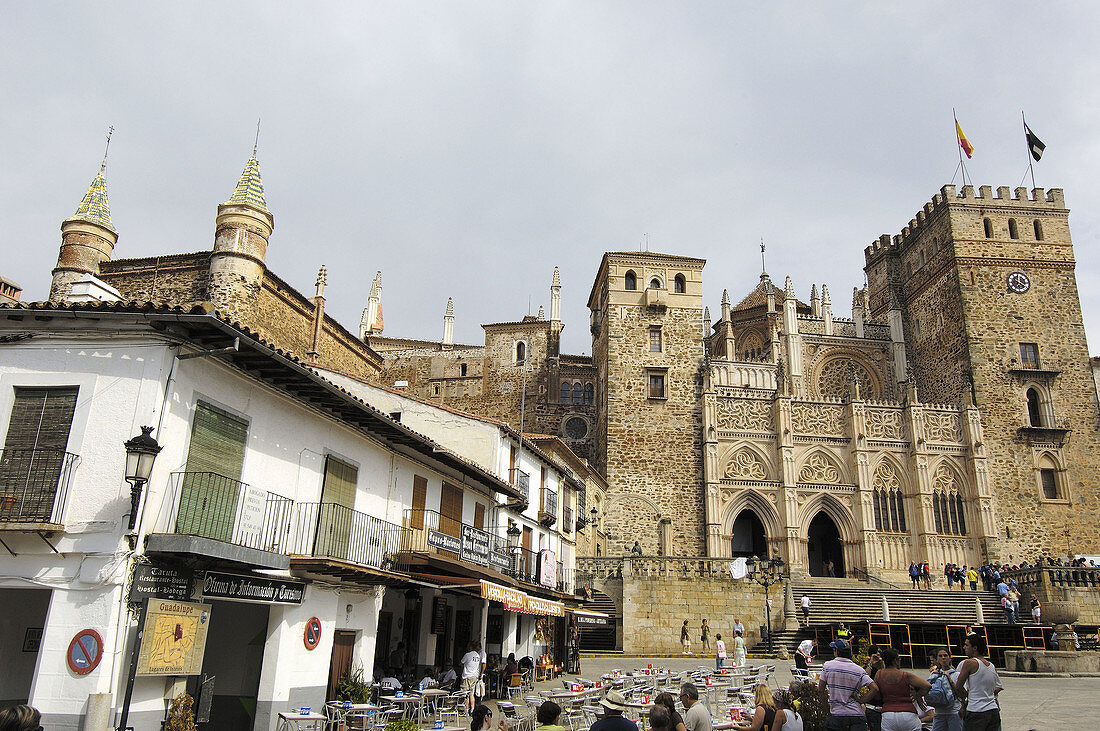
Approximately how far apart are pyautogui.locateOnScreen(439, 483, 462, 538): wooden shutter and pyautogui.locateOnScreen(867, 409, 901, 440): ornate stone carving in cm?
2787

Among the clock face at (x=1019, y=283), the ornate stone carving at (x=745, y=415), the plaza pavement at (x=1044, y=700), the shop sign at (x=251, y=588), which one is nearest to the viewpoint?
the shop sign at (x=251, y=588)

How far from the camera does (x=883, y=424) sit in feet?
136

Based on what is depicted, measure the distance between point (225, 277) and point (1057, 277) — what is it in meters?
42.0

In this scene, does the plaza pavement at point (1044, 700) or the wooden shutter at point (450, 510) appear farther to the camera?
the wooden shutter at point (450, 510)

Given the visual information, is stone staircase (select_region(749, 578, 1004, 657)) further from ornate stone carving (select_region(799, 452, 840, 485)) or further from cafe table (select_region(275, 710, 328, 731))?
cafe table (select_region(275, 710, 328, 731))

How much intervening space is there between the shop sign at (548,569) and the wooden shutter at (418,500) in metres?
6.23

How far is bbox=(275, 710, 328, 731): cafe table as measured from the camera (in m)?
10.9

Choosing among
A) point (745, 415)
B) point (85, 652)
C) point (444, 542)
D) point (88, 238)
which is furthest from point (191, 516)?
point (745, 415)

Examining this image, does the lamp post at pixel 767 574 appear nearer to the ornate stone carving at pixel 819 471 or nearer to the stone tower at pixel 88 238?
the ornate stone carving at pixel 819 471

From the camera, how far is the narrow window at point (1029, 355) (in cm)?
4253

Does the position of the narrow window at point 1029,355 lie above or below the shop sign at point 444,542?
above

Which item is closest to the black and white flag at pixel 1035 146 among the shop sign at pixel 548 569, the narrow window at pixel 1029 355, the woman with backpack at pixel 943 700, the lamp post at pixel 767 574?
the narrow window at pixel 1029 355

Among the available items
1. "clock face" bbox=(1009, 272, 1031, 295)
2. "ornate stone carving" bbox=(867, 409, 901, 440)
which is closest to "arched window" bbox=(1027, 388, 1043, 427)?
"clock face" bbox=(1009, 272, 1031, 295)

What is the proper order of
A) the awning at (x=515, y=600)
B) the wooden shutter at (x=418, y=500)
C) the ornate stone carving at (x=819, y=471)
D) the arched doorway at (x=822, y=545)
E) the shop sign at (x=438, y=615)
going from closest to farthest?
the awning at (x=515, y=600)
the wooden shutter at (x=418, y=500)
the shop sign at (x=438, y=615)
the ornate stone carving at (x=819, y=471)
the arched doorway at (x=822, y=545)
